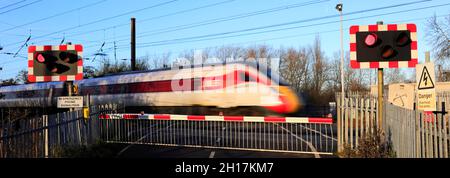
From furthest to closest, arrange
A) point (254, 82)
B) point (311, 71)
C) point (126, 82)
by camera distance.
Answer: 1. point (311, 71)
2. point (126, 82)
3. point (254, 82)

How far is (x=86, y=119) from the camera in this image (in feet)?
35.9

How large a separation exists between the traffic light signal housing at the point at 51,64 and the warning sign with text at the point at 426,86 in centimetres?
812

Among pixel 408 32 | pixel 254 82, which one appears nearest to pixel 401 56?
pixel 408 32

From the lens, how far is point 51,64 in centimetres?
970

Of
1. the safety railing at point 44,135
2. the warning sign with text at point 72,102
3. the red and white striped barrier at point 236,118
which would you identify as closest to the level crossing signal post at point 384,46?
the red and white striped barrier at point 236,118

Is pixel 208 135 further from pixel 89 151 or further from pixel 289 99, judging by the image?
pixel 289 99

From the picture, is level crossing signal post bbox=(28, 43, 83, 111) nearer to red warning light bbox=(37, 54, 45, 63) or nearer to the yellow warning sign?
red warning light bbox=(37, 54, 45, 63)

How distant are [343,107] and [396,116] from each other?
2366 mm

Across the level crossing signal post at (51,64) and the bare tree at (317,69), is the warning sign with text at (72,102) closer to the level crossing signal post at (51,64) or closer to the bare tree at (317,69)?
the level crossing signal post at (51,64)

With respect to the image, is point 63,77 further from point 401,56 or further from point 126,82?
point 126,82

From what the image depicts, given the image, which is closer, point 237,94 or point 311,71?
point 237,94

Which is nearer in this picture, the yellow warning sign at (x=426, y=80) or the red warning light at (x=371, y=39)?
the red warning light at (x=371, y=39)

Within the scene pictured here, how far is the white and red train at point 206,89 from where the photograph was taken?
18.7 metres

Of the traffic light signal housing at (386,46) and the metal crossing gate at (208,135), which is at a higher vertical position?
the traffic light signal housing at (386,46)
